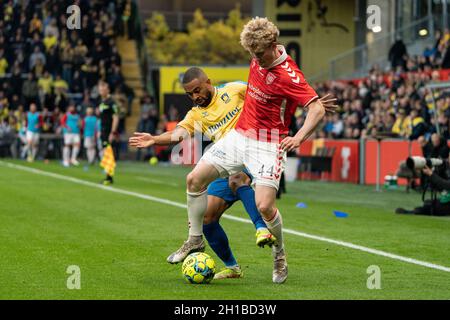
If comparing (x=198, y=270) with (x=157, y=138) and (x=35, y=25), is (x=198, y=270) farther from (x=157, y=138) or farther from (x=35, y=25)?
(x=35, y=25)

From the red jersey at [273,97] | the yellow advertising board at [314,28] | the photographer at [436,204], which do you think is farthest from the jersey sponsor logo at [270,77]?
the yellow advertising board at [314,28]

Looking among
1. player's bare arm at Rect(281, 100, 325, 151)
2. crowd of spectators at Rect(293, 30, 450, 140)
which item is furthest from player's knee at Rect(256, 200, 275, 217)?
crowd of spectators at Rect(293, 30, 450, 140)

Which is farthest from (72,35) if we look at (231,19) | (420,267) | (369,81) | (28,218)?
(420,267)

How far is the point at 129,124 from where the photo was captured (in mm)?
48375

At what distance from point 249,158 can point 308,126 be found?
718 millimetres

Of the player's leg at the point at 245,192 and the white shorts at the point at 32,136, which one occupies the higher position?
the player's leg at the point at 245,192

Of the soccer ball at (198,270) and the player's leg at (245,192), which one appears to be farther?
the player's leg at (245,192)

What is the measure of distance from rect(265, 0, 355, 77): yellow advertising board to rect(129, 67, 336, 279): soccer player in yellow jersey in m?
40.2

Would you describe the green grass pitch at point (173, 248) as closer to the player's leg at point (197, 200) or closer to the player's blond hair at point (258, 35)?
the player's leg at point (197, 200)

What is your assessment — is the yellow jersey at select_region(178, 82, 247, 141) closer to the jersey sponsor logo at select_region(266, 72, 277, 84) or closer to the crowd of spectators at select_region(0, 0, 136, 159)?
the jersey sponsor logo at select_region(266, 72, 277, 84)

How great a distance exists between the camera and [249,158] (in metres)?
10.4

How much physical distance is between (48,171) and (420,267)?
21.5 meters

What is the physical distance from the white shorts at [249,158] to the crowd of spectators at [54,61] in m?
33.6

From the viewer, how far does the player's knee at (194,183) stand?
1055 centimetres
